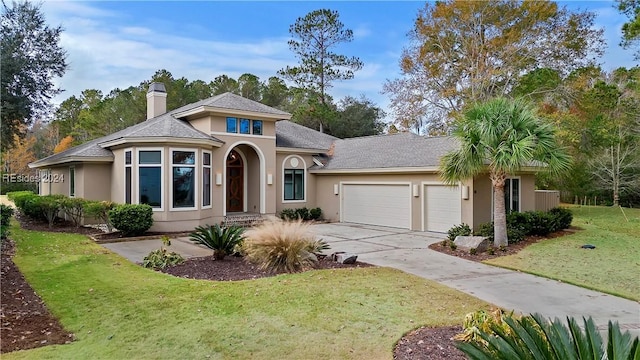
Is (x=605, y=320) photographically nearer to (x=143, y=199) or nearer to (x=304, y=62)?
(x=143, y=199)

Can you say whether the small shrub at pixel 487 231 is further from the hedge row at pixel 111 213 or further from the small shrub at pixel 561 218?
the hedge row at pixel 111 213

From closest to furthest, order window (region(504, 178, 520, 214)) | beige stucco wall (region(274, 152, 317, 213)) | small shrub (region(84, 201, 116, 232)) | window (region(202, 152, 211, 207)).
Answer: small shrub (region(84, 201, 116, 232)) < window (region(504, 178, 520, 214)) < window (region(202, 152, 211, 207)) < beige stucco wall (region(274, 152, 317, 213))

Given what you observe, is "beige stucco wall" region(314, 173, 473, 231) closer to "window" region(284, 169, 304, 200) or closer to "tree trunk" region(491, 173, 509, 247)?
"window" region(284, 169, 304, 200)

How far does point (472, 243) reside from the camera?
11.3m

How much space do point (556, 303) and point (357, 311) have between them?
11.4 ft

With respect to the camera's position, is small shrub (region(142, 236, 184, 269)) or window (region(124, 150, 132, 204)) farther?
window (region(124, 150, 132, 204))

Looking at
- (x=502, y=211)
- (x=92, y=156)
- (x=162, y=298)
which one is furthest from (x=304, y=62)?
(x=162, y=298)

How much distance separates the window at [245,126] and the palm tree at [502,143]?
9.54 m

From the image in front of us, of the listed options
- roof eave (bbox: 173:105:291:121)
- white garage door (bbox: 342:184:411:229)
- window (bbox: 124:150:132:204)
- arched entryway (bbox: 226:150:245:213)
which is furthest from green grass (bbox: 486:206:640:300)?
arched entryway (bbox: 226:150:245:213)

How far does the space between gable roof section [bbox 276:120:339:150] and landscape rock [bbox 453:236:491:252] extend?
34.3 ft

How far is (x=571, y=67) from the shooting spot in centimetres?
2405

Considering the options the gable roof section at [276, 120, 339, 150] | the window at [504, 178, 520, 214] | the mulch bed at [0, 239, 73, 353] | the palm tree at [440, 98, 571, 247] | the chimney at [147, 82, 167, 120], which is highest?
the chimney at [147, 82, 167, 120]

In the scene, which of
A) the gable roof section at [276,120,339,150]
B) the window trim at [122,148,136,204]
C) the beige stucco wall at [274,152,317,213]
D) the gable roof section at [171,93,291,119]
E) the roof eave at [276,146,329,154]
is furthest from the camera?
the gable roof section at [276,120,339,150]

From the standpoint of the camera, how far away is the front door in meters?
20.2
